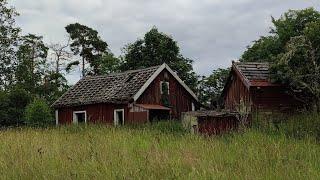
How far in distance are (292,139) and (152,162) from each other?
334cm

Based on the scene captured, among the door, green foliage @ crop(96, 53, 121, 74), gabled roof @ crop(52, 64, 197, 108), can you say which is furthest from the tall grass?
green foliage @ crop(96, 53, 121, 74)

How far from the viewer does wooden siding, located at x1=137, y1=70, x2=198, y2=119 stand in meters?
35.6

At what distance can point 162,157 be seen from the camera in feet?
24.1

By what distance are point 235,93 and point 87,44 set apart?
33.4m

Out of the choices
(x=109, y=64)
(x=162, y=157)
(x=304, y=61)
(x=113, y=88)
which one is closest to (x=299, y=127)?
(x=162, y=157)

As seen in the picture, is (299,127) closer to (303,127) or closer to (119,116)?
(303,127)

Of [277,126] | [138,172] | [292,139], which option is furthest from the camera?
[277,126]

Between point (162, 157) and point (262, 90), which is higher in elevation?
point (262, 90)

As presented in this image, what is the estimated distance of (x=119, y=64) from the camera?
173 ft

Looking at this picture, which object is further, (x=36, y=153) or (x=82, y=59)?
(x=82, y=59)

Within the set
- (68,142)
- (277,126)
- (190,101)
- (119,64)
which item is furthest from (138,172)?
(119,64)

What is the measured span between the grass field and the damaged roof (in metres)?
24.6

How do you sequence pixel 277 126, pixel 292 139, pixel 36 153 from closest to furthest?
pixel 36 153, pixel 292 139, pixel 277 126

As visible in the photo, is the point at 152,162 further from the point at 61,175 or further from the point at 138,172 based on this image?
the point at 61,175
